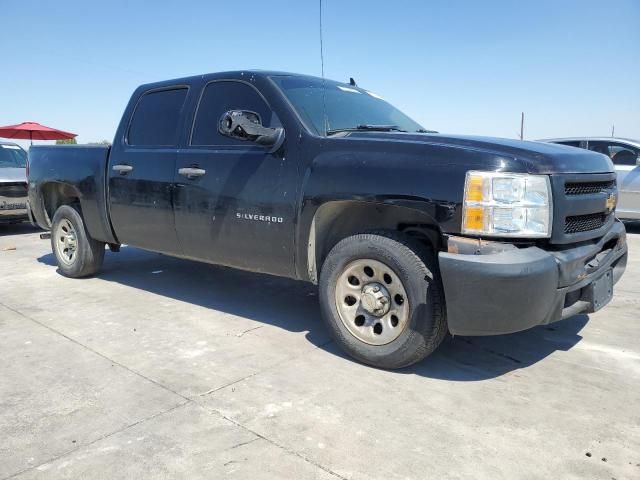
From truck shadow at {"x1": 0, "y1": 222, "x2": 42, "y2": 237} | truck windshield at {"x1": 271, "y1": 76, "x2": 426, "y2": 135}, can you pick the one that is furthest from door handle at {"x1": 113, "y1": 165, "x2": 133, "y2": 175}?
truck shadow at {"x1": 0, "y1": 222, "x2": 42, "y2": 237}

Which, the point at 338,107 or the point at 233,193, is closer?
the point at 233,193

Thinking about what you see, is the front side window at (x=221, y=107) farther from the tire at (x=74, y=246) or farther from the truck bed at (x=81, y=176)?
the tire at (x=74, y=246)

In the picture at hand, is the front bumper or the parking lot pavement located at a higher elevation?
the front bumper

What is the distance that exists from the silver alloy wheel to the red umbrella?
16131 millimetres

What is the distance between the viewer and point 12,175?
9508 millimetres

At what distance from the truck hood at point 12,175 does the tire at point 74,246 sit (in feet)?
13.0

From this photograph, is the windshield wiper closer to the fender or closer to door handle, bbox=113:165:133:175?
the fender

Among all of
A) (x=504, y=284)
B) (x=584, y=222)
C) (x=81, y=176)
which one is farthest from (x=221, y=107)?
(x=584, y=222)

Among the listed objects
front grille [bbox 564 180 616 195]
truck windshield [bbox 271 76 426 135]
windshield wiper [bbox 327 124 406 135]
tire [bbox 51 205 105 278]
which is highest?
truck windshield [bbox 271 76 426 135]

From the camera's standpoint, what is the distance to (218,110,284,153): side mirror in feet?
12.0

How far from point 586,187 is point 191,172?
2.85 metres

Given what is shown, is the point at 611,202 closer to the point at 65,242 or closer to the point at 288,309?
the point at 288,309

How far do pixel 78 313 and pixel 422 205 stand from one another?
10.8 feet

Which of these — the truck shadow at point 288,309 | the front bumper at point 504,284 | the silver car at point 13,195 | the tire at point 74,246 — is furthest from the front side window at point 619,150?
the silver car at point 13,195
